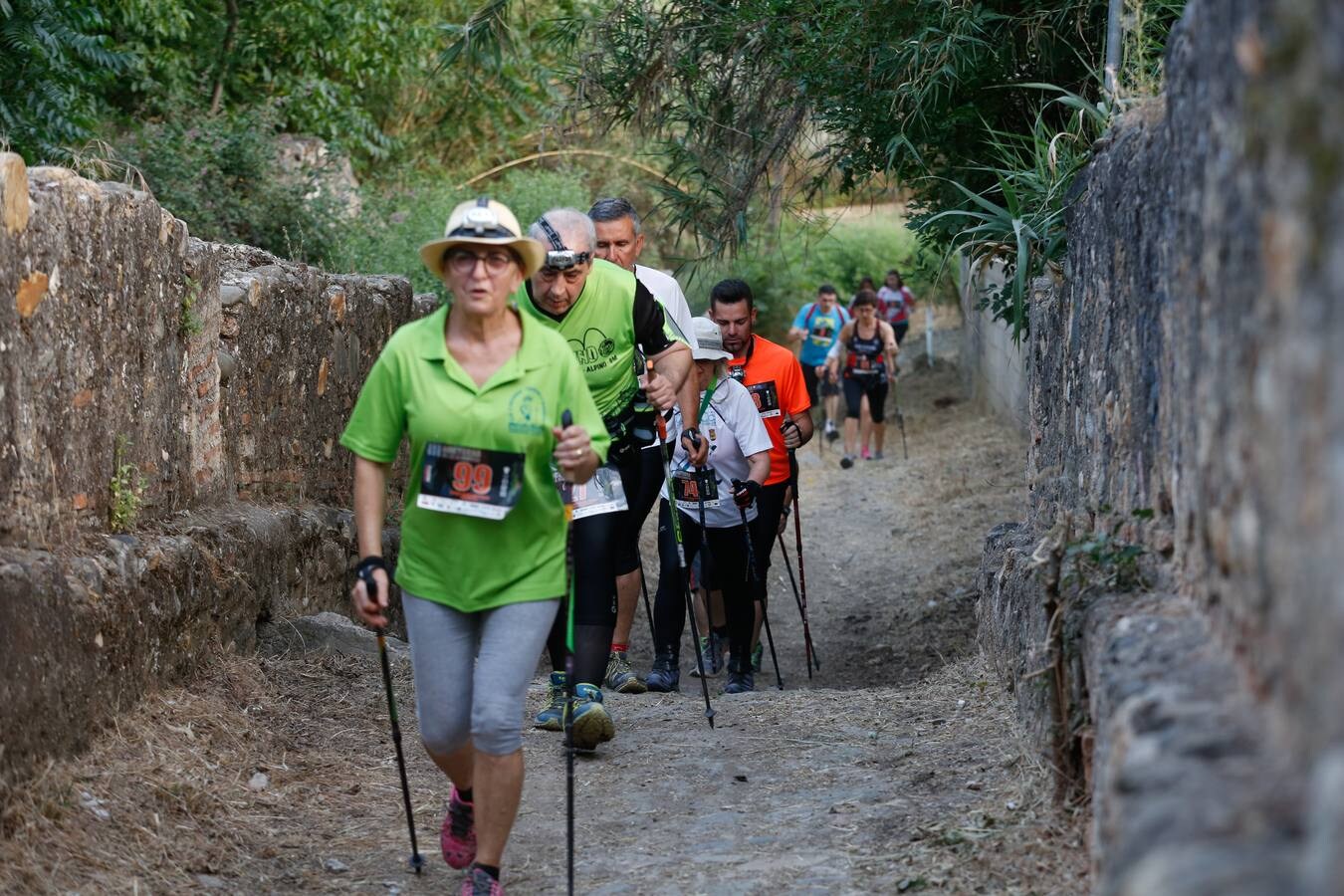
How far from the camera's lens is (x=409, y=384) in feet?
14.1

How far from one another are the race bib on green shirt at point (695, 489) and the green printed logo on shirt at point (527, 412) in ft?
11.6

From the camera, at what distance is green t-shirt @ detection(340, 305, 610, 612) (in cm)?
425

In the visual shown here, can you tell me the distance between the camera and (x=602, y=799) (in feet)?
18.5

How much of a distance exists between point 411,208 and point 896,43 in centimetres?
1004

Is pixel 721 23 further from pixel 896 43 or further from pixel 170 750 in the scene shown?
pixel 170 750

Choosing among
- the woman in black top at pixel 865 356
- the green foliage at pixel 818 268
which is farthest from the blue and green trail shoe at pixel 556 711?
the green foliage at pixel 818 268

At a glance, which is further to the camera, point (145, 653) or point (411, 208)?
point (411, 208)

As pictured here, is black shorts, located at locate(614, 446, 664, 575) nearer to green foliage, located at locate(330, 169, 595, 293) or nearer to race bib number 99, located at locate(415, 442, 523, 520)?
race bib number 99, located at locate(415, 442, 523, 520)

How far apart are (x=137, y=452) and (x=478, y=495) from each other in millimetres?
2217

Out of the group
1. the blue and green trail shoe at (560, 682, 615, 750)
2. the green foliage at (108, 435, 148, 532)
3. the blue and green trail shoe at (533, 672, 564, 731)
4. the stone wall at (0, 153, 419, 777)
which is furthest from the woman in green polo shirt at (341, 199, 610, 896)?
the blue and green trail shoe at (533, 672, 564, 731)

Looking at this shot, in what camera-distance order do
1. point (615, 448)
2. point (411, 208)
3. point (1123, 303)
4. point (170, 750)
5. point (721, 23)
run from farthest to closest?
point (411, 208) → point (721, 23) → point (615, 448) → point (170, 750) → point (1123, 303)

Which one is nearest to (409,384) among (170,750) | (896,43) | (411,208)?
(170,750)

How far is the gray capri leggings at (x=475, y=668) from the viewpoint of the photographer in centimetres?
423

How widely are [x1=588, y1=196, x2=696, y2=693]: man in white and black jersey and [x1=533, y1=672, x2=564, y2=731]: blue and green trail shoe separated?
44 cm
